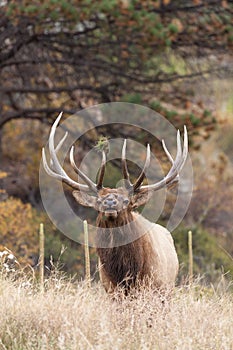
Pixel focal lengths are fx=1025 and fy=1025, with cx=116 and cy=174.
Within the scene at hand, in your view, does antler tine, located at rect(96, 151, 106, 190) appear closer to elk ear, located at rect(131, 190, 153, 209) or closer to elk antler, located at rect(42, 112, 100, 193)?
elk antler, located at rect(42, 112, 100, 193)

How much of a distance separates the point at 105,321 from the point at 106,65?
1249 cm

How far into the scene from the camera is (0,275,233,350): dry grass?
8891 mm

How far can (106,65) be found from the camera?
21.0 metres

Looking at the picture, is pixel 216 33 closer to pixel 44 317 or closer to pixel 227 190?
pixel 227 190

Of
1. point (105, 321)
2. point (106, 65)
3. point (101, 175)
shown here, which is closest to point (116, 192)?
point (101, 175)

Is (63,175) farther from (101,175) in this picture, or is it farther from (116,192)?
(116,192)

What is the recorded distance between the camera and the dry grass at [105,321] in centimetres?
889

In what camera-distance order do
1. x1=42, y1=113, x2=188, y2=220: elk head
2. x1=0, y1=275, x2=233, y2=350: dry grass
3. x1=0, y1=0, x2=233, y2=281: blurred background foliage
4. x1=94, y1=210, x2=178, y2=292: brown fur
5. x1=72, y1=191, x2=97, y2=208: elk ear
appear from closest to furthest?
x1=0, y1=275, x2=233, y2=350: dry grass < x1=42, y1=113, x2=188, y2=220: elk head < x1=94, y1=210, x2=178, y2=292: brown fur < x1=72, y1=191, x2=97, y2=208: elk ear < x1=0, y1=0, x2=233, y2=281: blurred background foliage

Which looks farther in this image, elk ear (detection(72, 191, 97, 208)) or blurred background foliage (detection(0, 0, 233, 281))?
blurred background foliage (detection(0, 0, 233, 281))

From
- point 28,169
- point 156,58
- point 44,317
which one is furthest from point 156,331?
point 28,169

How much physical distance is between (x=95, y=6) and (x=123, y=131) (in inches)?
145

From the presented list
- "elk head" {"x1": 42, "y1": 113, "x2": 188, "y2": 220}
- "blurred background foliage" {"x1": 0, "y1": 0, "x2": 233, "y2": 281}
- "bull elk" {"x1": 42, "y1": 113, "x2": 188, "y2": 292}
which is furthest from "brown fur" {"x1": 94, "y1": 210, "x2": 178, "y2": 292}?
"blurred background foliage" {"x1": 0, "y1": 0, "x2": 233, "y2": 281}

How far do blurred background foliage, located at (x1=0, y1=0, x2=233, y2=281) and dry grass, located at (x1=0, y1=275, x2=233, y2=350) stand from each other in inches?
320

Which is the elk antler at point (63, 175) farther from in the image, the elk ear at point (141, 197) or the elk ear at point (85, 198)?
the elk ear at point (141, 197)
